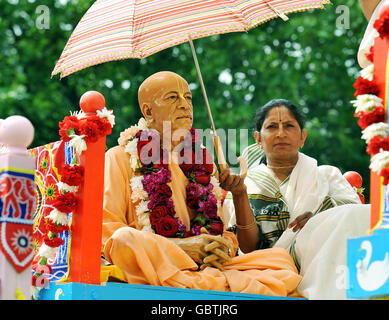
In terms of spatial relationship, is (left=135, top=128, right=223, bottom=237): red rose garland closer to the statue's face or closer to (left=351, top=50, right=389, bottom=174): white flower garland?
the statue's face

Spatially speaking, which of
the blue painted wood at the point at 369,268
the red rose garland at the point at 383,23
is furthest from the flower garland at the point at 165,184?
the red rose garland at the point at 383,23

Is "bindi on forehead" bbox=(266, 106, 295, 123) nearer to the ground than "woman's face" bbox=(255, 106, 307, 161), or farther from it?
farther from it

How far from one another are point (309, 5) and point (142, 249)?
2.29 meters

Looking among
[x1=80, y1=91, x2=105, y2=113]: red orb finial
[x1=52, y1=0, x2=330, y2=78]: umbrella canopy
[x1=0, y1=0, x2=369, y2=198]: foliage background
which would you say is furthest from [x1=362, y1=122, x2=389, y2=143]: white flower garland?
[x1=0, y1=0, x2=369, y2=198]: foliage background

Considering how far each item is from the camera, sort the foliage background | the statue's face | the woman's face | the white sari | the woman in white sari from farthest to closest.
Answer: the foliage background → the woman's face → the statue's face → the woman in white sari → the white sari

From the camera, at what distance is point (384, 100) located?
161 inches

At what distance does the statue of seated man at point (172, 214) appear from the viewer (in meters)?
5.05

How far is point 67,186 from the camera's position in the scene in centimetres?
490

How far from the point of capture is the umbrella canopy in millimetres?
5453

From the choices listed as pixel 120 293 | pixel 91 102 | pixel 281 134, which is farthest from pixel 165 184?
pixel 281 134

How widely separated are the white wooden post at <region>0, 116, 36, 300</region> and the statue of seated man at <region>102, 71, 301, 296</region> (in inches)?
44.3

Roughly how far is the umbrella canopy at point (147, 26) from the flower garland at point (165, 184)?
0.69 m

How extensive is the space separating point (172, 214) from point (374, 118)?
1987 millimetres

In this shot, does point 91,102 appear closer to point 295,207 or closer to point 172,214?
point 172,214
